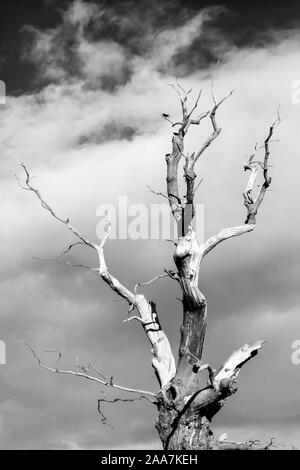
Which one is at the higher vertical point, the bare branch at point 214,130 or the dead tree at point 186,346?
the bare branch at point 214,130

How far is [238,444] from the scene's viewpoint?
1306 cm

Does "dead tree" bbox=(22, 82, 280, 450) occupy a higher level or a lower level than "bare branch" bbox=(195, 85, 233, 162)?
lower

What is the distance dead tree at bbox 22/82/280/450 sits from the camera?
12352 millimetres

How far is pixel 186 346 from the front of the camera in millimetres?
12602

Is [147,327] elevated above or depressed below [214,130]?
below

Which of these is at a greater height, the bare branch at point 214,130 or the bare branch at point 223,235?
the bare branch at point 214,130

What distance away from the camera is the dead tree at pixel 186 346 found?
1235cm

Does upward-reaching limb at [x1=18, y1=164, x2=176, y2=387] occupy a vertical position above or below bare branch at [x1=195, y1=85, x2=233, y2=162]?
below

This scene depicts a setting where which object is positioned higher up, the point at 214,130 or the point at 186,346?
the point at 214,130

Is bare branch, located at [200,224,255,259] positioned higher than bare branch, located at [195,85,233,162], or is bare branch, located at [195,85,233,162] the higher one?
bare branch, located at [195,85,233,162]
